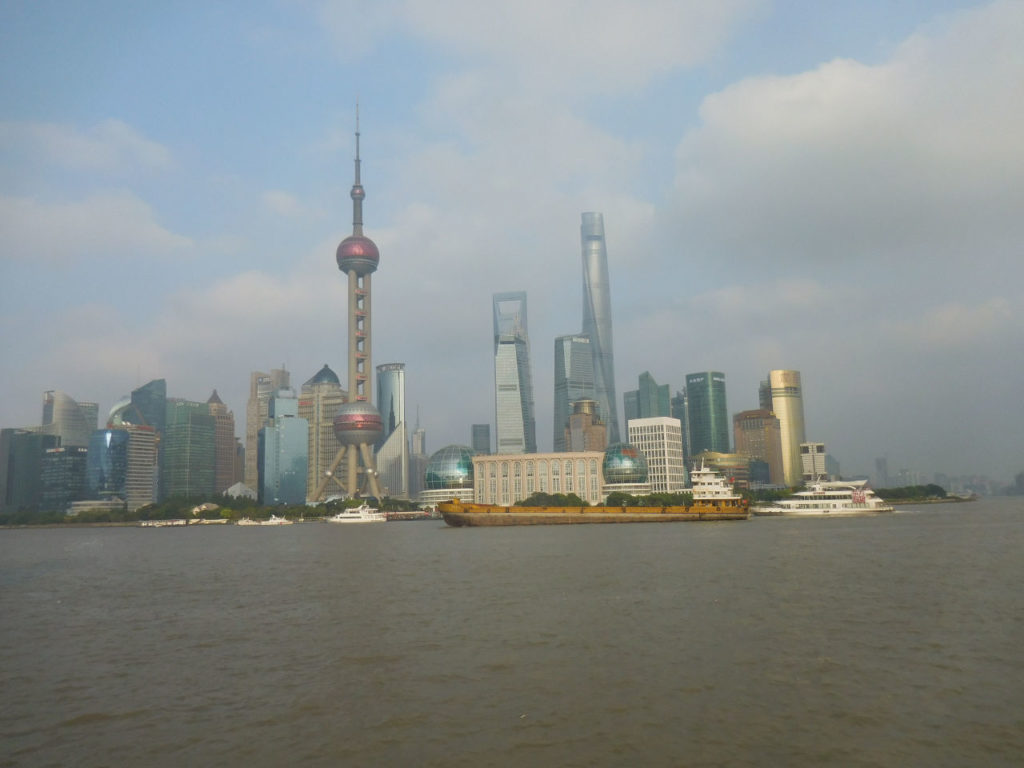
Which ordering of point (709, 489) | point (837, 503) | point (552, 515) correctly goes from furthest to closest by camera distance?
point (552, 515) → point (709, 489) → point (837, 503)

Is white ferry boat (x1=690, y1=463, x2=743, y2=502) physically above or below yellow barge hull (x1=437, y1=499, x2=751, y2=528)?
above

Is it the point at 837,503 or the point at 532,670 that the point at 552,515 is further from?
the point at 532,670

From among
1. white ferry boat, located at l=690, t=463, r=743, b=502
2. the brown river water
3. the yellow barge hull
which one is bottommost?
the brown river water

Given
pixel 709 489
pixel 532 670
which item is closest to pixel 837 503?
pixel 709 489

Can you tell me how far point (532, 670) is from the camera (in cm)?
2923

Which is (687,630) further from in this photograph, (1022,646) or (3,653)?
(3,653)

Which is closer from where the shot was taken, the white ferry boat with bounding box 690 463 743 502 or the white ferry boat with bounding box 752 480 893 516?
the white ferry boat with bounding box 752 480 893 516

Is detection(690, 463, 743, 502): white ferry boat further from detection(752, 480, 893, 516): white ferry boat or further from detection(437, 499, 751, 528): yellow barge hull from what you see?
detection(752, 480, 893, 516): white ferry boat

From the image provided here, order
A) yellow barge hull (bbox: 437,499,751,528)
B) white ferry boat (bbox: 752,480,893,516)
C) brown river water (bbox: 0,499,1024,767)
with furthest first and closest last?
1. yellow barge hull (bbox: 437,499,751,528)
2. white ferry boat (bbox: 752,480,893,516)
3. brown river water (bbox: 0,499,1024,767)

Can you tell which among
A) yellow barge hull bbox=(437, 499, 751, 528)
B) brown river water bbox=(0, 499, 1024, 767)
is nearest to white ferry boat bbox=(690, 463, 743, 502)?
yellow barge hull bbox=(437, 499, 751, 528)

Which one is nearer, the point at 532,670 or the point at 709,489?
the point at 532,670

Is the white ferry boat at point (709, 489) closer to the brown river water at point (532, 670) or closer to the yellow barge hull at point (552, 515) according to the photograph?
the yellow barge hull at point (552, 515)

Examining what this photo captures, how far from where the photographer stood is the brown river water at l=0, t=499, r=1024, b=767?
69.4ft

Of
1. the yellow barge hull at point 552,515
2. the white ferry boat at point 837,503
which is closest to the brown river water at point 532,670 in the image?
the yellow barge hull at point 552,515
